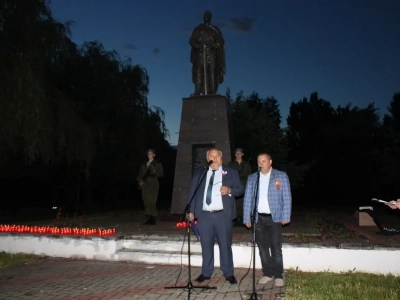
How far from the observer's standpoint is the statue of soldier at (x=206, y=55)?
10.3 m

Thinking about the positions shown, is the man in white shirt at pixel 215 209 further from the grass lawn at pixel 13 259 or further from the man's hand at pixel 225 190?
the grass lawn at pixel 13 259

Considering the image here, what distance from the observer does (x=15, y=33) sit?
1120 cm

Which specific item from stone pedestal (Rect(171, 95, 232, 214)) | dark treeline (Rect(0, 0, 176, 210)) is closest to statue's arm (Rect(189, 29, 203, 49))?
stone pedestal (Rect(171, 95, 232, 214))

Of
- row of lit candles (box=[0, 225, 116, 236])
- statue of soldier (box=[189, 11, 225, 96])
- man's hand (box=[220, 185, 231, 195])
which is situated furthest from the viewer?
statue of soldier (box=[189, 11, 225, 96])

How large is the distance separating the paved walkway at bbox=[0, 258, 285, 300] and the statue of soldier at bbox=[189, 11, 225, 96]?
502 cm

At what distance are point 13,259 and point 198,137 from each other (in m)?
4.61

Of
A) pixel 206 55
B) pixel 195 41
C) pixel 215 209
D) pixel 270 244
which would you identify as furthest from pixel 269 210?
pixel 195 41

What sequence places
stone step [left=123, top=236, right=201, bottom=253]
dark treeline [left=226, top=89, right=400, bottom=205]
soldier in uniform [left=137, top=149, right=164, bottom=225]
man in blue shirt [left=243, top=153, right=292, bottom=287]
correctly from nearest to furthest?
man in blue shirt [left=243, top=153, right=292, bottom=287], stone step [left=123, top=236, right=201, bottom=253], soldier in uniform [left=137, top=149, right=164, bottom=225], dark treeline [left=226, top=89, right=400, bottom=205]

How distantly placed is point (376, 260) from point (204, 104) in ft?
17.7

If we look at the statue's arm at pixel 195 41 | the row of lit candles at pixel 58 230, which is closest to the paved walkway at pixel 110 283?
the row of lit candles at pixel 58 230

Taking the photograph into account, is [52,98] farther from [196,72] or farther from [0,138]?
[196,72]

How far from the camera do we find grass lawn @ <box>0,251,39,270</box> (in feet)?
22.8

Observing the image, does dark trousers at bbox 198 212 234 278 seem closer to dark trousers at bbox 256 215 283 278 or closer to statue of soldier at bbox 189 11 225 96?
dark trousers at bbox 256 215 283 278

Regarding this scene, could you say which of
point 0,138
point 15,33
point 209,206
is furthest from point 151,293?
point 15,33
